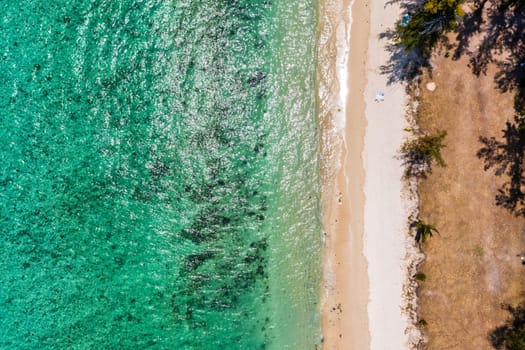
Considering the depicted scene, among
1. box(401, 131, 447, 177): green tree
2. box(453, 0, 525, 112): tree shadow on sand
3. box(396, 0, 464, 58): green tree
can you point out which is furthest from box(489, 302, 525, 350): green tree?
box(396, 0, 464, 58): green tree

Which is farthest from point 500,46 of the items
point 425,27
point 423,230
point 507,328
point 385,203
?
point 507,328

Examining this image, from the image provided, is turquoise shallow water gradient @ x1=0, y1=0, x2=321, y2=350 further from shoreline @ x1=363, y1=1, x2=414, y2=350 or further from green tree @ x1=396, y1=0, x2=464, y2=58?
green tree @ x1=396, y1=0, x2=464, y2=58

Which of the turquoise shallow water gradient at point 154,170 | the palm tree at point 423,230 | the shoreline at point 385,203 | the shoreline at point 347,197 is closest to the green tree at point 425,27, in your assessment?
the shoreline at point 385,203

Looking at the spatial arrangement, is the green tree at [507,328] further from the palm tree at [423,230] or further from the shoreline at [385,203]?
the palm tree at [423,230]

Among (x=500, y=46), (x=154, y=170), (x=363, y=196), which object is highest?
(x=500, y=46)

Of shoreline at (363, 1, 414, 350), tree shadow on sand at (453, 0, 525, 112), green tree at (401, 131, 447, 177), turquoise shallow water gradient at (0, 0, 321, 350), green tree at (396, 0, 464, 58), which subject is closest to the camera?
green tree at (396, 0, 464, 58)

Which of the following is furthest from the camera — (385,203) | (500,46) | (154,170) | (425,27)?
(154,170)

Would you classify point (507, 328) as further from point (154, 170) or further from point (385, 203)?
point (154, 170)
